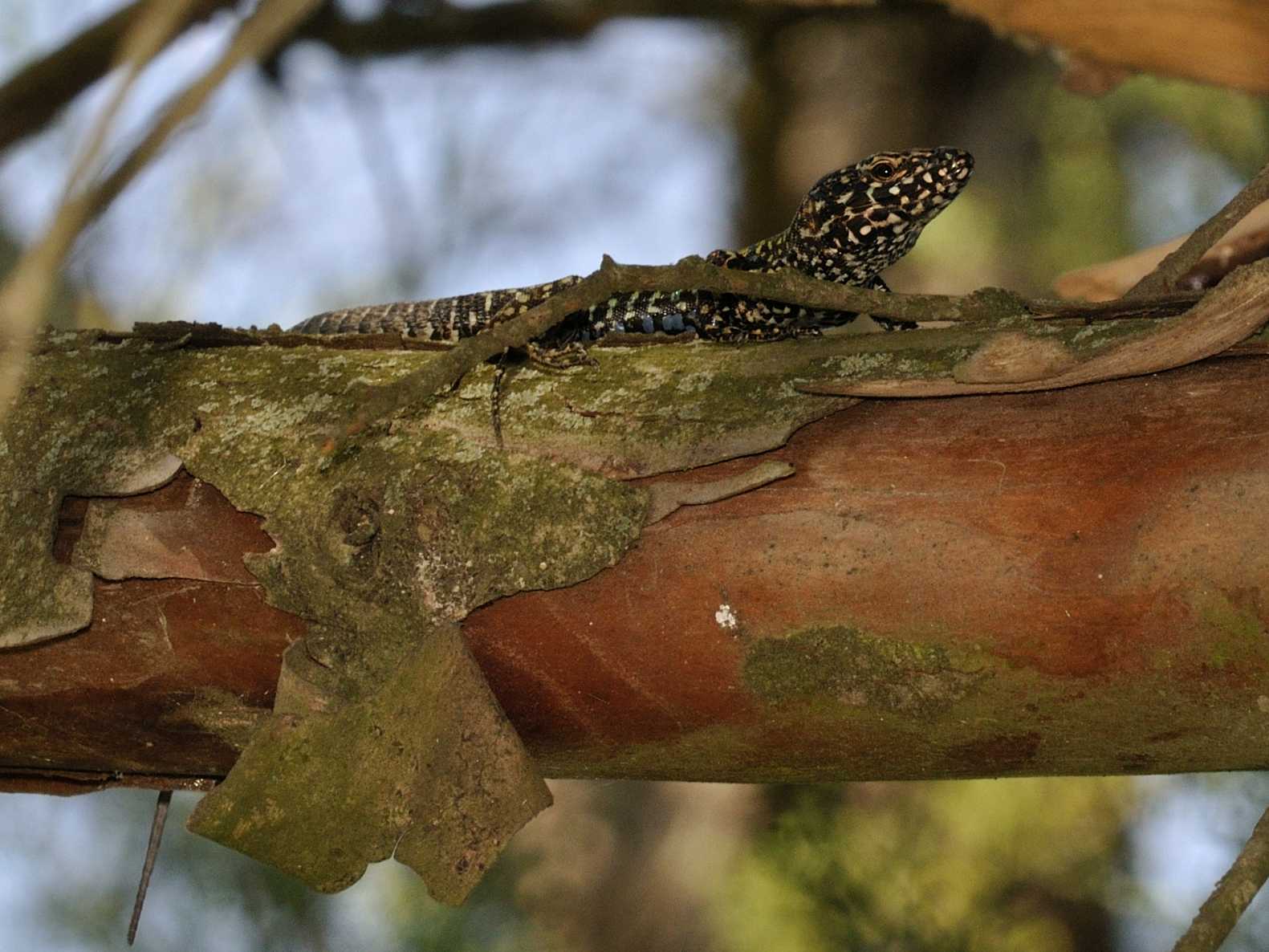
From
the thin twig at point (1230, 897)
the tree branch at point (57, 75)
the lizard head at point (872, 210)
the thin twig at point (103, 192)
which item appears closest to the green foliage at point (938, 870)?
the lizard head at point (872, 210)

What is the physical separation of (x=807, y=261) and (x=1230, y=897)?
2.24m

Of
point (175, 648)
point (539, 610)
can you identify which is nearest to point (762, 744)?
point (539, 610)

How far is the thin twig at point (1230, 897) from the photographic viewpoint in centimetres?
135

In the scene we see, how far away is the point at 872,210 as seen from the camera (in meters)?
3.15

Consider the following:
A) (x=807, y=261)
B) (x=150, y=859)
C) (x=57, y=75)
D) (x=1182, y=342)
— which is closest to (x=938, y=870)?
(x=807, y=261)

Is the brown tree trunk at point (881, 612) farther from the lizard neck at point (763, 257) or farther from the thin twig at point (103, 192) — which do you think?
the lizard neck at point (763, 257)

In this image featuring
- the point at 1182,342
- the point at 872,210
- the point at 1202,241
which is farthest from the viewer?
the point at 872,210

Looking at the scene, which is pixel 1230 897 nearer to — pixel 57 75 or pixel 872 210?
pixel 872 210

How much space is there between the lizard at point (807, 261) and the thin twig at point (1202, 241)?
844mm

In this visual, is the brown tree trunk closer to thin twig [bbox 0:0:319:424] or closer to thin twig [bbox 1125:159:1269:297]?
thin twig [bbox 1125:159:1269:297]

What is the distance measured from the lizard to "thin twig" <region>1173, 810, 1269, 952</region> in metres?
Result: 1.73

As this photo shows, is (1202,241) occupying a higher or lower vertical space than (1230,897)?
higher

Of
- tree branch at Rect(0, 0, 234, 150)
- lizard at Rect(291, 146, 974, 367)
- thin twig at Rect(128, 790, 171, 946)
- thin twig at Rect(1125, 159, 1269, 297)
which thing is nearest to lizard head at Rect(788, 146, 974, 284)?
lizard at Rect(291, 146, 974, 367)

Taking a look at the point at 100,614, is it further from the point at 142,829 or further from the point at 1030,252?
the point at 1030,252
